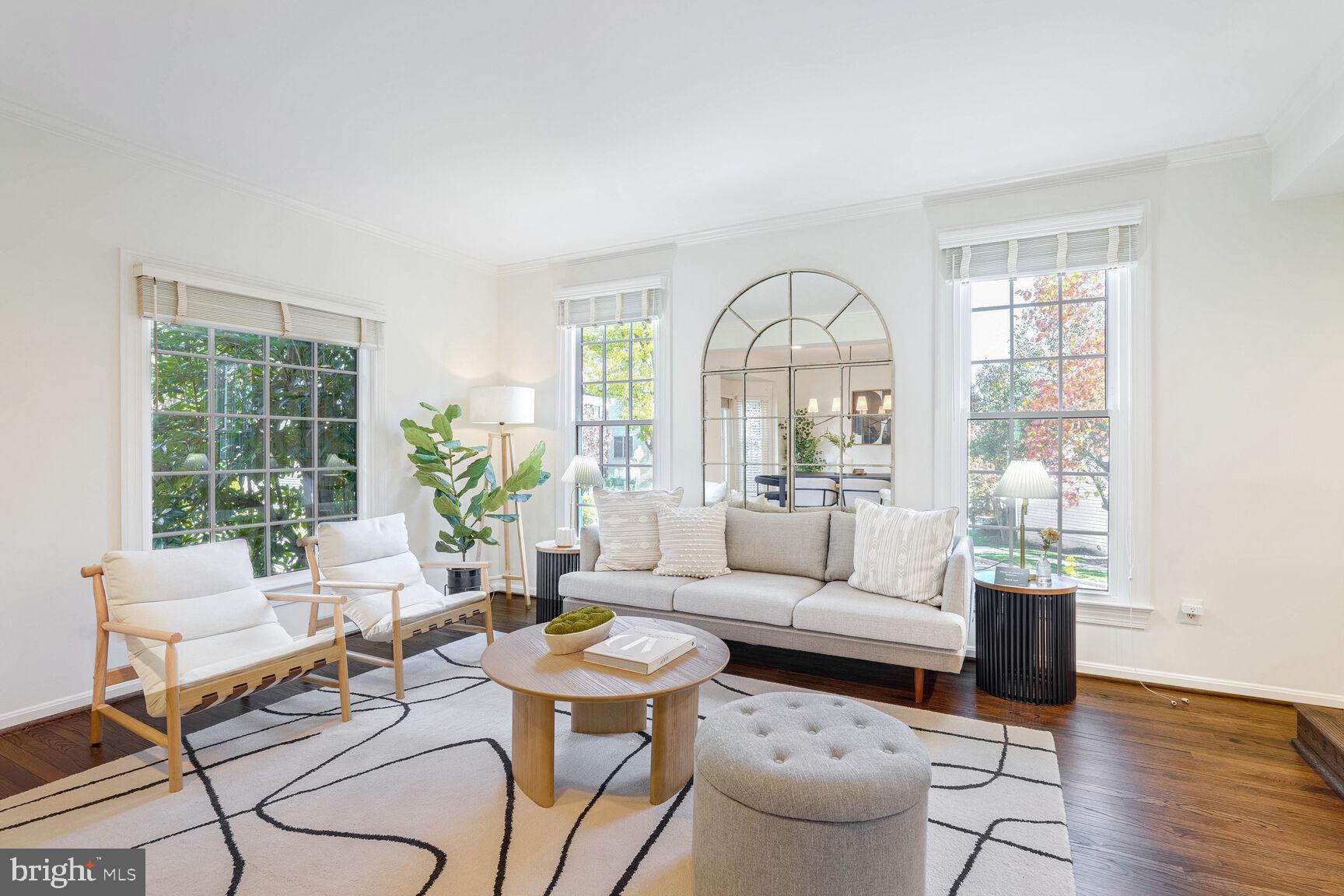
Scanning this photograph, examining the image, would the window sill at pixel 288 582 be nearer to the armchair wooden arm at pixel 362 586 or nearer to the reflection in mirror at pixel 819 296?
the armchair wooden arm at pixel 362 586

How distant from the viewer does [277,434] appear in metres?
4.22

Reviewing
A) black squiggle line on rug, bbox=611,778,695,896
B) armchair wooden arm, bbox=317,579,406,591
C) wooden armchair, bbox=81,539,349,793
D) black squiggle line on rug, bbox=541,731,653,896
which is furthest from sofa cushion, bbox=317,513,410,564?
black squiggle line on rug, bbox=611,778,695,896

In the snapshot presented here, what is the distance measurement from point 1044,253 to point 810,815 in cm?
343

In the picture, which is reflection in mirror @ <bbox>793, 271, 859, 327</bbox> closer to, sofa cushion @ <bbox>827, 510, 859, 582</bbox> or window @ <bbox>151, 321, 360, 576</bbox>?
sofa cushion @ <bbox>827, 510, 859, 582</bbox>

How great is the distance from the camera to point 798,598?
3.53m

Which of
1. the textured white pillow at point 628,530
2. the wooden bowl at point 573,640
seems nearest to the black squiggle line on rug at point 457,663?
the textured white pillow at point 628,530

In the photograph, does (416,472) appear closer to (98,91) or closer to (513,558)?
(513,558)

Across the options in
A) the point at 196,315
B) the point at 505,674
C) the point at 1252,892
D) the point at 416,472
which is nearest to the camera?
the point at 1252,892

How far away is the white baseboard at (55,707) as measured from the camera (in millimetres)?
2955

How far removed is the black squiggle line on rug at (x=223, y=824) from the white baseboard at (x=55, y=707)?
671 mm

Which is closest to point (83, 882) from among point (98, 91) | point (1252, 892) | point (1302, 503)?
point (98, 91)

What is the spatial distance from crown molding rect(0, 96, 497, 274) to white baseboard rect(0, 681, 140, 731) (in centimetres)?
260

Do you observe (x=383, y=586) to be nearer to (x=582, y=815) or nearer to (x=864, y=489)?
(x=582, y=815)

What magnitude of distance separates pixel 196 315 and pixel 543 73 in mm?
2432
